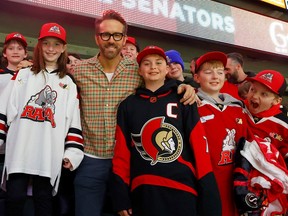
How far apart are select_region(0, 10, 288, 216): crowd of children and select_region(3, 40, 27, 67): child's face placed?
2.81 feet

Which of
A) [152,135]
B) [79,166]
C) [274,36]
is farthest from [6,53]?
[274,36]

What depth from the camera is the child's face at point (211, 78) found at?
1938mm

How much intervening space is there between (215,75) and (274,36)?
4.81 metres

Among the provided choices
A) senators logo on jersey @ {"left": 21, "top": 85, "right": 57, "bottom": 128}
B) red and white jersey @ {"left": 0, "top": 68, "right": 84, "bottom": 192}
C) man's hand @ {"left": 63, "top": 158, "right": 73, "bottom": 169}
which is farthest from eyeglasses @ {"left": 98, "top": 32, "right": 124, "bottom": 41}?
man's hand @ {"left": 63, "top": 158, "right": 73, "bottom": 169}

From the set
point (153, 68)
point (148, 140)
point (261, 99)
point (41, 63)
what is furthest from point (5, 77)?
point (261, 99)

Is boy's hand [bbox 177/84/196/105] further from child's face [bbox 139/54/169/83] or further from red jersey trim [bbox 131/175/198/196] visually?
red jersey trim [bbox 131/175/198/196]

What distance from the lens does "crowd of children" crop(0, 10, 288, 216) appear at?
1.56 m

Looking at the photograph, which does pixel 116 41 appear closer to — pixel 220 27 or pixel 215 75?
pixel 215 75

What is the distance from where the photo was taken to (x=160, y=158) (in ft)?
5.13

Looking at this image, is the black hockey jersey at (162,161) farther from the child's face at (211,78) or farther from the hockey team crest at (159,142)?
the child's face at (211,78)

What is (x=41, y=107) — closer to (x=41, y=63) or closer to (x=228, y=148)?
(x=41, y=63)

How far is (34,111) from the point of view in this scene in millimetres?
1732

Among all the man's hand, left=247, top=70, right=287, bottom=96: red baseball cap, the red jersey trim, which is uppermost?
left=247, top=70, right=287, bottom=96: red baseball cap

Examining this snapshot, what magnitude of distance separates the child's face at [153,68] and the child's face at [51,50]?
1.77 ft
